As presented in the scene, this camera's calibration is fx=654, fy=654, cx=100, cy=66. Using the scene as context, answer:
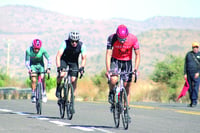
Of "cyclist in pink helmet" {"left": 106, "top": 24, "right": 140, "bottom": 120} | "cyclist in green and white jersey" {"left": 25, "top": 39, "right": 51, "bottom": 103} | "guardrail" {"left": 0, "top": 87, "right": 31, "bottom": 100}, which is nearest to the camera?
"cyclist in pink helmet" {"left": 106, "top": 24, "right": 140, "bottom": 120}

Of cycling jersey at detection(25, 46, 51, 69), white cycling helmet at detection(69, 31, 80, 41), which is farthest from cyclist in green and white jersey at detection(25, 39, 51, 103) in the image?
white cycling helmet at detection(69, 31, 80, 41)

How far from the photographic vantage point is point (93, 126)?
42.9 ft

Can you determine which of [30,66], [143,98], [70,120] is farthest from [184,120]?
[143,98]

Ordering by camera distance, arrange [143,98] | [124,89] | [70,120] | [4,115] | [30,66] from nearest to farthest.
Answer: [124,89]
[70,120]
[4,115]
[30,66]
[143,98]

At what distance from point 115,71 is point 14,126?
2.26 metres

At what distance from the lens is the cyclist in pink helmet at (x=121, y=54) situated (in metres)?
12.8

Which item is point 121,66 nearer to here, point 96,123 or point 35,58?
point 96,123

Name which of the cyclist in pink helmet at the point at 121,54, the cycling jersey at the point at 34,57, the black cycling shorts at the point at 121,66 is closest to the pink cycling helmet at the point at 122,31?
the cyclist in pink helmet at the point at 121,54

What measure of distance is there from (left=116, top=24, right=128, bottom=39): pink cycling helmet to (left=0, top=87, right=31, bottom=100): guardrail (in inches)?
916

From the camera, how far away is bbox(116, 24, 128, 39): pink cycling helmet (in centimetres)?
1255

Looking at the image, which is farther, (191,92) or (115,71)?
(191,92)

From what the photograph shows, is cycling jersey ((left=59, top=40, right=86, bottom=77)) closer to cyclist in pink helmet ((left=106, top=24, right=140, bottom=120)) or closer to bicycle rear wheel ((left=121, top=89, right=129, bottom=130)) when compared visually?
cyclist in pink helmet ((left=106, top=24, right=140, bottom=120))

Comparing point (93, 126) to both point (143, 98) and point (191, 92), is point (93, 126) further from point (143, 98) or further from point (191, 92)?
point (143, 98)

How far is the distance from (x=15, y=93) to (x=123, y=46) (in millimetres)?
24344
